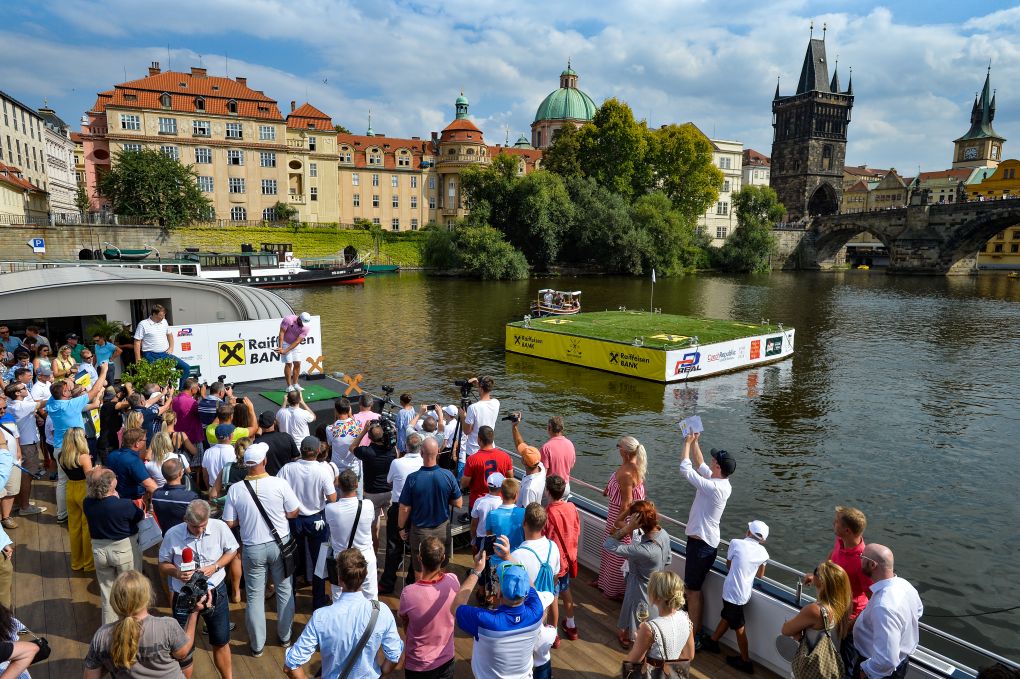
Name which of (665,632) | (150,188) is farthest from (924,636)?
(150,188)

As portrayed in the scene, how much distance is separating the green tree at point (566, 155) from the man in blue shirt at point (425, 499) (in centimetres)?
7502

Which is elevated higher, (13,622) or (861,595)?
(13,622)

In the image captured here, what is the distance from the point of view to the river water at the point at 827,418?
12180mm

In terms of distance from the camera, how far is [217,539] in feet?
18.4

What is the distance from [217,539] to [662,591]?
13.0 ft

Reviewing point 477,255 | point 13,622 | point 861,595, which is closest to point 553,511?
point 861,595

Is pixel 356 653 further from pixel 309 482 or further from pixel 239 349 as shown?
pixel 239 349

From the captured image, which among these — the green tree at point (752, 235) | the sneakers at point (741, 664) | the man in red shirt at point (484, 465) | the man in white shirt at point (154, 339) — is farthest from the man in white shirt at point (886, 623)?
the green tree at point (752, 235)

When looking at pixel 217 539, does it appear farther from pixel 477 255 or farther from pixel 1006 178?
pixel 1006 178

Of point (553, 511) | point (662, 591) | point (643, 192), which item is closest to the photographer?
point (662, 591)

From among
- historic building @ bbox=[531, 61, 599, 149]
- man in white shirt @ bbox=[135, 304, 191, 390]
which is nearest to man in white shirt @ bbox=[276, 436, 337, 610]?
man in white shirt @ bbox=[135, 304, 191, 390]

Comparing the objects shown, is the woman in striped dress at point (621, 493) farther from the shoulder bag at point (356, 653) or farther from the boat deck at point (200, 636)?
the shoulder bag at point (356, 653)

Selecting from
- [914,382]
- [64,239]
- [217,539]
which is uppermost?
[64,239]

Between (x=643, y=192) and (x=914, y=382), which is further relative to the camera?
(x=643, y=192)
